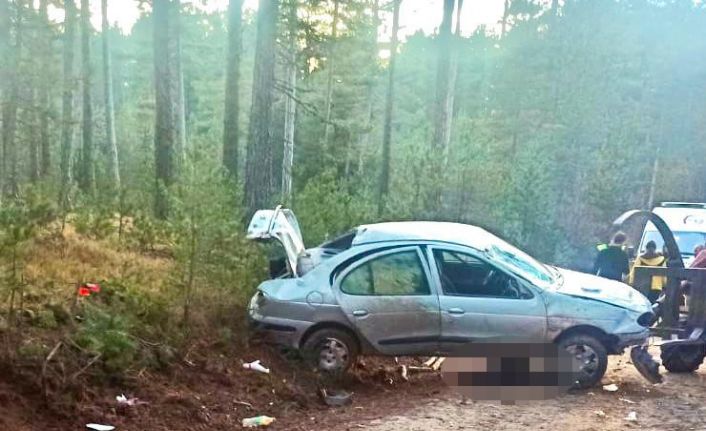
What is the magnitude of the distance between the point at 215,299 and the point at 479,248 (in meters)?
3.21

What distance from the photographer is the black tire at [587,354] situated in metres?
7.20

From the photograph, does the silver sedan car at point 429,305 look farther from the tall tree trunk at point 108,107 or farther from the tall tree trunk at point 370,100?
the tall tree trunk at point 370,100

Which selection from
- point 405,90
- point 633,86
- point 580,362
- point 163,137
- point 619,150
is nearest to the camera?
point 580,362

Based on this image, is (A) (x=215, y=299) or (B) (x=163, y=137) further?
(B) (x=163, y=137)

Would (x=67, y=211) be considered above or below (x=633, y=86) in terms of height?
below

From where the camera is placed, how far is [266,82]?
1184 centimetres

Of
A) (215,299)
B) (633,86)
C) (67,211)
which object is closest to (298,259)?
(215,299)

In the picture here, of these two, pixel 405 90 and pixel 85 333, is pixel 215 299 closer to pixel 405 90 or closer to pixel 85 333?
pixel 85 333

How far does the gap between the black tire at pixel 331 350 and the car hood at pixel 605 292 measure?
2.44 meters

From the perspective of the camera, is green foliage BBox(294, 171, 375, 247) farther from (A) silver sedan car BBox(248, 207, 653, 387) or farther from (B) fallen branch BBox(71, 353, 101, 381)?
(B) fallen branch BBox(71, 353, 101, 381)

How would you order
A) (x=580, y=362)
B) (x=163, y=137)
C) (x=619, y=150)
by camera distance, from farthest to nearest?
1. (x=619, y=150)
2. (x=163, y=137)
3. (x=580, y=362)

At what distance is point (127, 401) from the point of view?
5688 millimetres

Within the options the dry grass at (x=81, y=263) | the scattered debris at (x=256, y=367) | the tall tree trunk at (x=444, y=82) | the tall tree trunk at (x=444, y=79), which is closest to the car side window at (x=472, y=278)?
the scattered debris at (x=256, y=367)

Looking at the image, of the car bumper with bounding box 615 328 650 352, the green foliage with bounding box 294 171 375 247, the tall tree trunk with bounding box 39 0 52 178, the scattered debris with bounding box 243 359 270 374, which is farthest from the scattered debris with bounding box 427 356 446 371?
the tall tree trunk with bounding box 39 0 52 178
